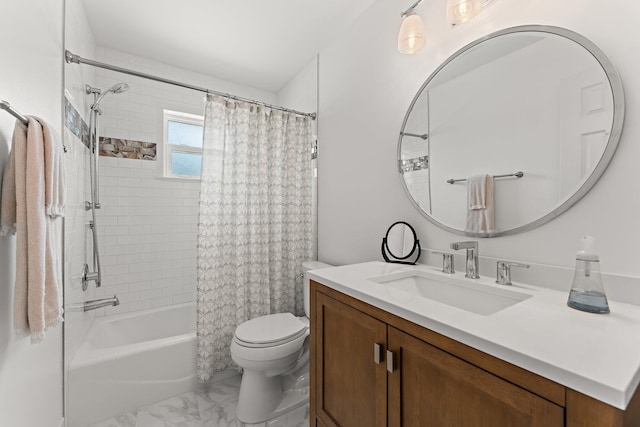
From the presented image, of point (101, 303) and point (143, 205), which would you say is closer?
point (101, 303)

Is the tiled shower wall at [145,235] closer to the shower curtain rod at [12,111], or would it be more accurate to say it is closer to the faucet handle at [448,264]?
the shower curtain rod at [12,111]

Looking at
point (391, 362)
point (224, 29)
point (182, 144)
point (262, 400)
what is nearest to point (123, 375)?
point (262, 400)

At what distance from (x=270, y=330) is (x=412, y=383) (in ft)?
3.60

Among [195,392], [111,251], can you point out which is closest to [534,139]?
[195,392]

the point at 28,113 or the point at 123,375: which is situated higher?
the point at 28,113

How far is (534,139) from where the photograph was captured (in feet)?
3.32

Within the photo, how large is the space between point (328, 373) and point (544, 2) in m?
1.65

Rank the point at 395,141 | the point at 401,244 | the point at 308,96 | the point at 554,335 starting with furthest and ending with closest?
the point at 308,96 < the point at 395,141 < the point at 401,244 < the point at 554,335

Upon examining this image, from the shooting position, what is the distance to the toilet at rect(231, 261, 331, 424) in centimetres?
154

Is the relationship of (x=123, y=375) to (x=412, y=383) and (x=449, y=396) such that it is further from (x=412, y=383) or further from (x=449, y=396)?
(x=449, y=396)

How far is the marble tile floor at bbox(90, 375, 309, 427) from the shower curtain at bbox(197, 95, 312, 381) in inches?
6.1

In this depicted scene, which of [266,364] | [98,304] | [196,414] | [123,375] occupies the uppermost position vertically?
[98,304]

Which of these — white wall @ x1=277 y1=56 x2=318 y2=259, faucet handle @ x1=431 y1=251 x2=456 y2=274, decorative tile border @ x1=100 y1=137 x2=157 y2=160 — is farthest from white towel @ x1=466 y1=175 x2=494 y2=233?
decorative tile border @ x1=100 y1=137 x2=157 y2=160

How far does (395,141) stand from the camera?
1565 mm
